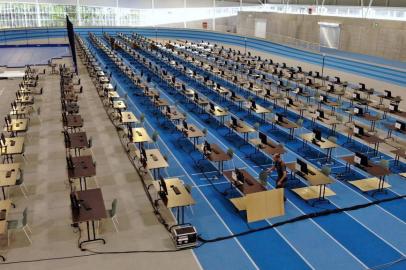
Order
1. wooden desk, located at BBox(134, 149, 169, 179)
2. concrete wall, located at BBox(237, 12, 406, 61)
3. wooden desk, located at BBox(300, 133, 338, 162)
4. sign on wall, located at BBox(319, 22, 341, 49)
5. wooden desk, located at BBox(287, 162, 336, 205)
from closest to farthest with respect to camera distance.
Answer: wooden desk, located at BBox(287, 162, 336, 205), wooden desk, located at BBox(134, 149, 169, 179), wooden desk, located at BBox(300, 133, 338, 162), concrete wall, located at BBox(237, 12, 406, 61), sign on wall, located at BBox(319, 22, 341, 49)

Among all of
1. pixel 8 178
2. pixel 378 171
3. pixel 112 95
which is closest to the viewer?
pixel 8 178

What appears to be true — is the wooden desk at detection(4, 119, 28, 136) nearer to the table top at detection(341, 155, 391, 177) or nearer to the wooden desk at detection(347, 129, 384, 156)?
the table top at detection(341, 155, 391, 177)

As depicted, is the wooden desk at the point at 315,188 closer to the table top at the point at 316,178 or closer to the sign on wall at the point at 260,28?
the table top at the point at 316,178

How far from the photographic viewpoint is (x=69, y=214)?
992cm

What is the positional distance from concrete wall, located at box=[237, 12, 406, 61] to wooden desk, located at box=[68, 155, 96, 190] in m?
26.2

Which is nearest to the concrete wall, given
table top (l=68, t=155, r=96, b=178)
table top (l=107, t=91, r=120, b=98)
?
table top (l=107, t=91, r=120, b=98)

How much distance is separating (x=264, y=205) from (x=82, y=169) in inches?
182

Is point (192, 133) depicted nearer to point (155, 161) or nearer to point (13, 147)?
point (155, 161)

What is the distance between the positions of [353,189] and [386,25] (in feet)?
74.9

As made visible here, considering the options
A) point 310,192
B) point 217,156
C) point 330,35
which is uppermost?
point 330,35

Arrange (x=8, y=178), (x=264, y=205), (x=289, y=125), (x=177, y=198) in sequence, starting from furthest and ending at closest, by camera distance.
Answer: (x=289, y=125) → (x=8, y=178) → (x=264, y=205) → (x=177, y=198)

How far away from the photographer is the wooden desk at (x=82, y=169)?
978cm

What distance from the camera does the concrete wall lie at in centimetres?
2934

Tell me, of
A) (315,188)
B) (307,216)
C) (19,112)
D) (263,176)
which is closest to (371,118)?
(315,188)
